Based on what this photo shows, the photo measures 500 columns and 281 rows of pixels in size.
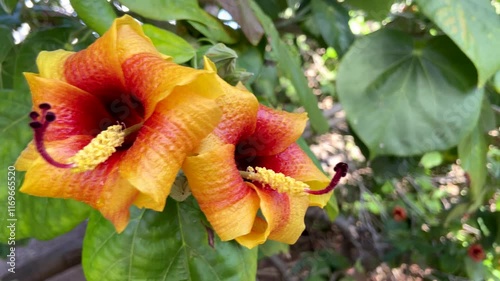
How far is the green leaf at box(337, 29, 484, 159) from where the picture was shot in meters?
0.75

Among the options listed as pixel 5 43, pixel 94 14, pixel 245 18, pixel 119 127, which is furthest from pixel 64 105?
pixel 5 43

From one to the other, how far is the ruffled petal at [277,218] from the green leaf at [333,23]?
445 millimetres

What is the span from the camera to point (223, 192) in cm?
35

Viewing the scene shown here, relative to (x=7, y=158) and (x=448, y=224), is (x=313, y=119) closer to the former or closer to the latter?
(x=7, y=158)

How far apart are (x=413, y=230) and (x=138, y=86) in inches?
55.0

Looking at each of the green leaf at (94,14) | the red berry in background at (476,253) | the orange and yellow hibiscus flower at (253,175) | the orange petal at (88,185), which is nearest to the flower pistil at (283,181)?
the orange and yellow hibiscus flower at (253,175)

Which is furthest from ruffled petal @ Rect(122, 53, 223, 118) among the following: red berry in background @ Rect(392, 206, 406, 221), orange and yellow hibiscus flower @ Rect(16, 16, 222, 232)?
red berry in background @ Rect(392, 206, 406, 221)

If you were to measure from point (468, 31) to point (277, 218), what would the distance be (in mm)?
429

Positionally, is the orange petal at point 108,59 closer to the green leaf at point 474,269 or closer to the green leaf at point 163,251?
the green leaf at point 163,251

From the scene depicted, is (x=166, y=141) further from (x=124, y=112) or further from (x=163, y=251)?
(x=163, y=251)

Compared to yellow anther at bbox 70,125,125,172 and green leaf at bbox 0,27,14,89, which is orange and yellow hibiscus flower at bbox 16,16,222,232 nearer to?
yellow anther at bbox 70,125,125,172

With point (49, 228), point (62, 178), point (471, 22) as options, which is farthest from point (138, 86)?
point (471, 22)

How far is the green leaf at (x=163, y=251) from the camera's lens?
1.48ft

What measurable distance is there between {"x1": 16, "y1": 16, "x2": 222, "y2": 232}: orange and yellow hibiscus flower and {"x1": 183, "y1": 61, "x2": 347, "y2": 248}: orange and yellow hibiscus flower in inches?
1.2
